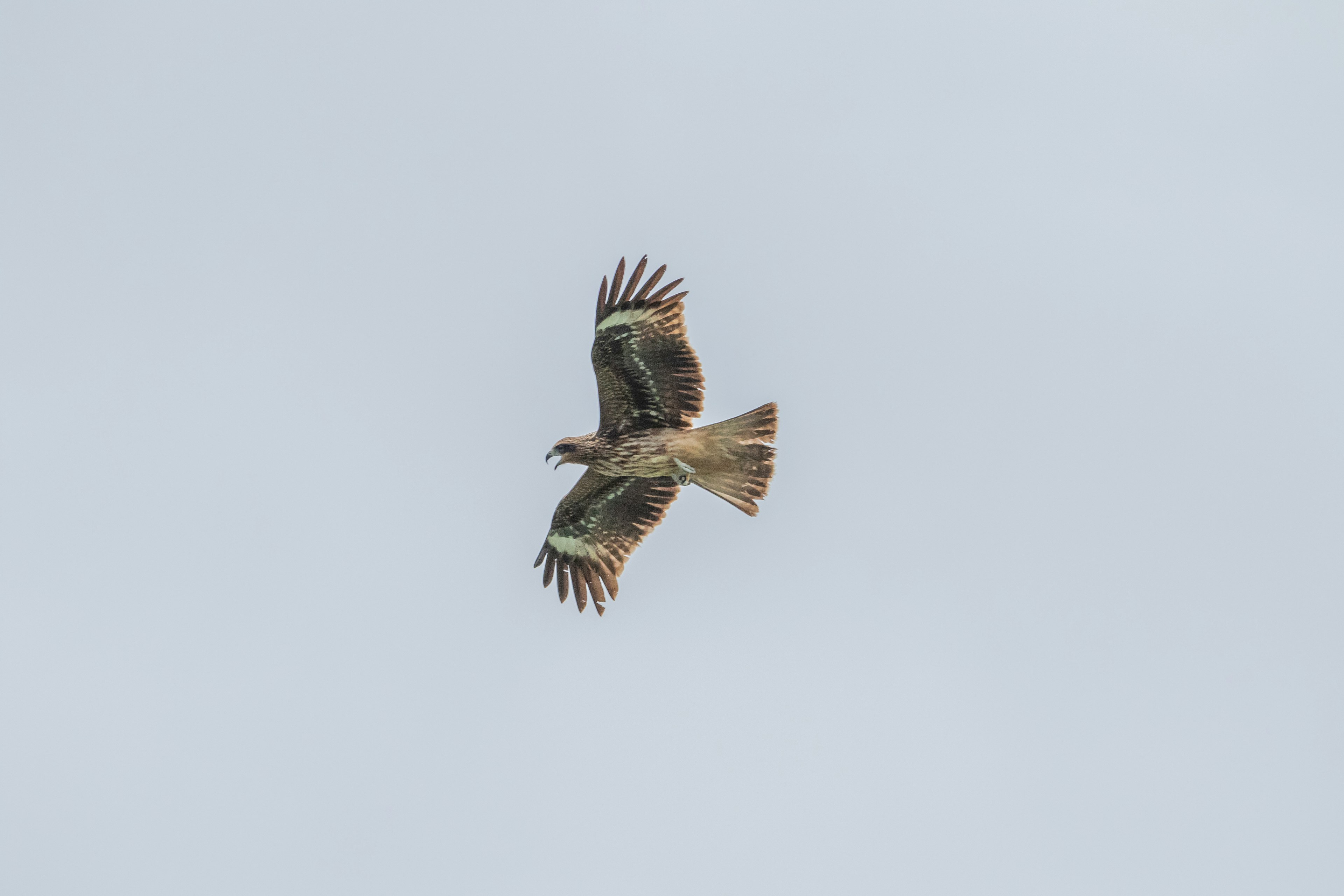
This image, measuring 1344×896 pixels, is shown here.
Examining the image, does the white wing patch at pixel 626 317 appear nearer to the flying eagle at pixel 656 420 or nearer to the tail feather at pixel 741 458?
the flying eagle at pixel 656 420

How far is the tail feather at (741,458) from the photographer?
1692 centimetres

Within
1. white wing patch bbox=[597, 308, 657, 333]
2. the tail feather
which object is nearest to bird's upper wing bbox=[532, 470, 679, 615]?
the tail feather

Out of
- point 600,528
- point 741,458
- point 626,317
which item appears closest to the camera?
point 626,317

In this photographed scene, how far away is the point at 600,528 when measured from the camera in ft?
61.0

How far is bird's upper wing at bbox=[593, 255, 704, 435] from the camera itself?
16.6 metres

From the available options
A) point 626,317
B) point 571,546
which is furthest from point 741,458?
point 571,546

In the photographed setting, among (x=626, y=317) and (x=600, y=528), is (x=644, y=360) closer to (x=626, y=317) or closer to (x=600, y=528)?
(x=626, y=317)

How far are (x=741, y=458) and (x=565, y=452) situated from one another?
1938 millimetres

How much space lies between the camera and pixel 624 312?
1662 cm

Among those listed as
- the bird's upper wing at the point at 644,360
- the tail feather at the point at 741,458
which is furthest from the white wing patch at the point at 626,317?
the tail feather at the point at 741,458

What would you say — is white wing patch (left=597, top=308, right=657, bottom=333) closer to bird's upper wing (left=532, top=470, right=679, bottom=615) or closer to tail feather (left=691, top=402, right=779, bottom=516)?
tail feather (left=691, top=402, right=779, bottom=516)

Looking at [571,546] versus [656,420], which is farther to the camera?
[571,546]

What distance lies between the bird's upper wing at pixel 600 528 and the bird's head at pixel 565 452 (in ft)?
2.49

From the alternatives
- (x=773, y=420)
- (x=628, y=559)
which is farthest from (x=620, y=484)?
(x=773, y=420)
